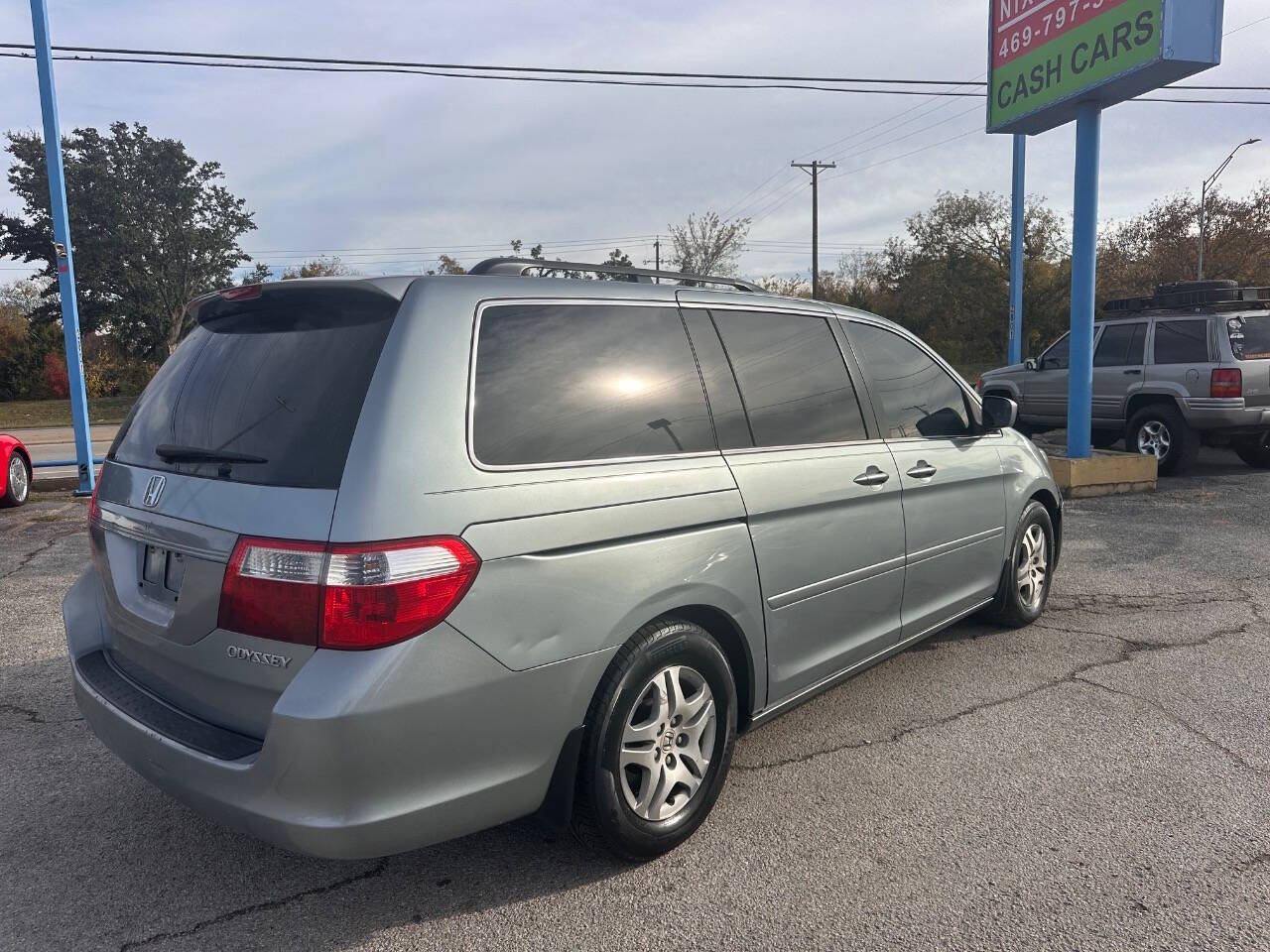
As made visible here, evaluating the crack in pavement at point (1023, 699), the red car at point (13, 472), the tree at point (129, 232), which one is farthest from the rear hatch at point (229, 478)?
the tree at point (129, 232)

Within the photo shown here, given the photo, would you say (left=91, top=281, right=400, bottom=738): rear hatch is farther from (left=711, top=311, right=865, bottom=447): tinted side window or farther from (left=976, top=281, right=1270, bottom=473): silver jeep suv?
(left=976, top=281, right=1270, bottom=473): silver jeep suv

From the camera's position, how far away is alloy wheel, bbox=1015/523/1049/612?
4940mm

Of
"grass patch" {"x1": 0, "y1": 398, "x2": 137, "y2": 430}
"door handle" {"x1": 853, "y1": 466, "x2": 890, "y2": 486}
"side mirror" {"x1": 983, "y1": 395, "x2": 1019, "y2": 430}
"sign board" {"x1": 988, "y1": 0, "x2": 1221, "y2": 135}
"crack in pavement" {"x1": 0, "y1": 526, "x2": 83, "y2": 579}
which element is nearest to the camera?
"door handle" {"x1": 853, "y1": 466, "x2": 890, "y2": 486}

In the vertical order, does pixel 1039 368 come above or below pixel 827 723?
above

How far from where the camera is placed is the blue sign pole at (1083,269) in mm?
9617

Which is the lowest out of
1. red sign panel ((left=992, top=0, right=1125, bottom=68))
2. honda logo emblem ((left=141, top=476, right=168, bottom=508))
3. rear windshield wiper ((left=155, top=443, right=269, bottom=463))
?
honda logo emblem ((left=141, top=476, right=168, bottom=508))

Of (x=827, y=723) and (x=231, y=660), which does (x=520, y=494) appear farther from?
(x=827, y=723)

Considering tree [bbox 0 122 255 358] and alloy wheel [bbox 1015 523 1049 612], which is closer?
alloy wheel [bbox 1015 523 1049 612]

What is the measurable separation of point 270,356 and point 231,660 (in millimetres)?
897

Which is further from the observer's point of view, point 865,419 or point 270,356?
point 865,419

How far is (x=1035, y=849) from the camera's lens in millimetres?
2836

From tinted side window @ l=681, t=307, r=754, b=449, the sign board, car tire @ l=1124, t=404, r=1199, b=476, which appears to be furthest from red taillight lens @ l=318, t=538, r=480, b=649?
car tire @ l=1124, t=404, r=1199, b=476

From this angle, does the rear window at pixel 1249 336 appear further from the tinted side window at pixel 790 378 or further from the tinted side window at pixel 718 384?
the tinted side window at pixel 718 384

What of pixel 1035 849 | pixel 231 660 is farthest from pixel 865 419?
pixel 231 660
